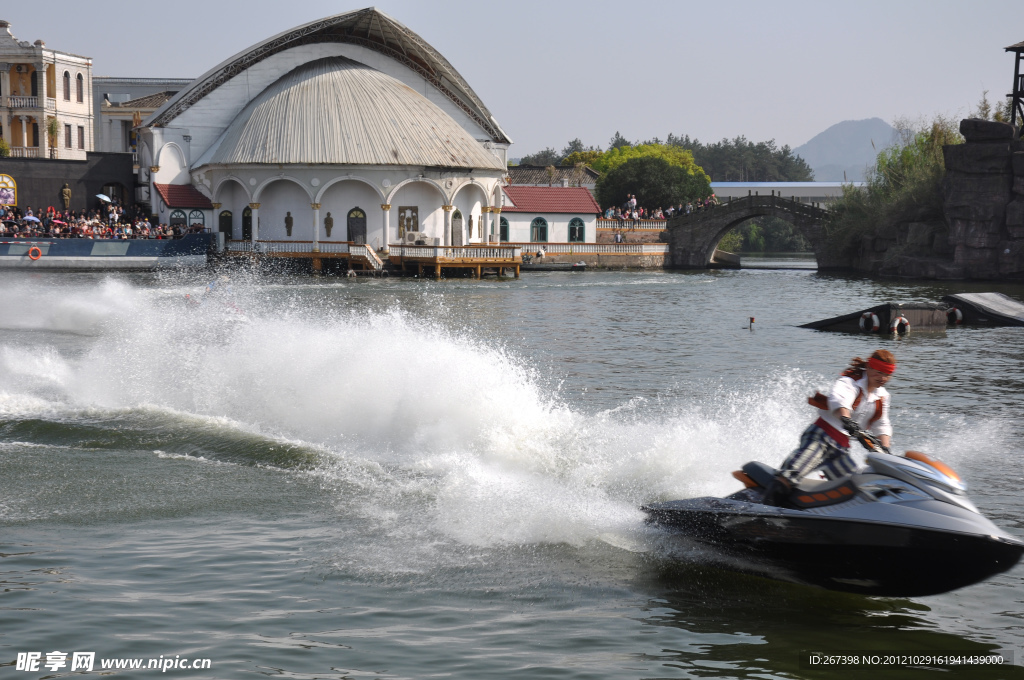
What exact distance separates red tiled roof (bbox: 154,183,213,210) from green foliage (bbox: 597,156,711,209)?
1929 inches

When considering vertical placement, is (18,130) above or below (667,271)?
above

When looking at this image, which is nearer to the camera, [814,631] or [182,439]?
[814,631]

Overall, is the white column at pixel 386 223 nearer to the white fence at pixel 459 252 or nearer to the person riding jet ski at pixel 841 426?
the white fence at pixel 459 252

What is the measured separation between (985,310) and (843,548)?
29577 millimetres

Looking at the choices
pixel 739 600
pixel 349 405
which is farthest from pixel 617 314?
pixel 739 600

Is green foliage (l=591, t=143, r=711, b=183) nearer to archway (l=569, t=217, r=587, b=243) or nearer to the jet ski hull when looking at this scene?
archway (l=569, t=217, r=587, b=243)

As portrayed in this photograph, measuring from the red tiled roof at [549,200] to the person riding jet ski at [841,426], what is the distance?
2669 inches

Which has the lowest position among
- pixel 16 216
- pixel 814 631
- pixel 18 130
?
pixel 814 631

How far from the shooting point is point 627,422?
16.3 m

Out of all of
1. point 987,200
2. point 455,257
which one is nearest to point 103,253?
point 455,257

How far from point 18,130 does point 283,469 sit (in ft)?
279

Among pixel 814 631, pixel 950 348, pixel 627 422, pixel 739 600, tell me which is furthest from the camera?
pixel 950 348

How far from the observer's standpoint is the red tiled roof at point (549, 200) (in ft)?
252

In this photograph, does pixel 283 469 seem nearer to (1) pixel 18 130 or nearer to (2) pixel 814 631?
(2) pixel 814 631
